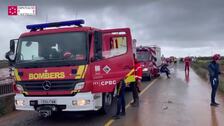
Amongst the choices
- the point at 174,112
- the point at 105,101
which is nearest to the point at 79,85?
the point at 105,101

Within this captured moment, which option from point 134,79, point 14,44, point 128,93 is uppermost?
point 14,44

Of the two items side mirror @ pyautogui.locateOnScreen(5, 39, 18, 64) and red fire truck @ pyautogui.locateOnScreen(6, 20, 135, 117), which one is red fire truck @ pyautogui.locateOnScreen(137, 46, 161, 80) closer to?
red fire truck @ pyautogui.locateOnScreen(6, 20, 135, 117)

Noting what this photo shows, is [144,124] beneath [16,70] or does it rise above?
beneath

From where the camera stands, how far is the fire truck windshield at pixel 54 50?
9750 millimetres

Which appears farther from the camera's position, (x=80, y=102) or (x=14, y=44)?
(x=14, y=44)

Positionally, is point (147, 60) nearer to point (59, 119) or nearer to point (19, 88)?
point (59, 119)

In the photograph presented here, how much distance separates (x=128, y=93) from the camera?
690 inches

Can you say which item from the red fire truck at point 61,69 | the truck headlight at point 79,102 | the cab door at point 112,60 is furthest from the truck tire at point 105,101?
the truck headlight at point 79,102

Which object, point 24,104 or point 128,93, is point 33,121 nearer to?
point 24,104

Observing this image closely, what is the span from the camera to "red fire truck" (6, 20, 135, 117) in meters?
9.62

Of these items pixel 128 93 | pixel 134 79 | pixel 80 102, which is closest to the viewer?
pixel 80 102

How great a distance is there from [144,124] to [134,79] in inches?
126

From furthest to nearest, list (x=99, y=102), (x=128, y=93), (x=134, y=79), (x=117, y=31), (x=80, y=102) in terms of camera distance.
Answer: (x=128, y=93) < (x=134, y=79) < (x=117, y=31) < (x=99, y=102) < (x=80, y=102)

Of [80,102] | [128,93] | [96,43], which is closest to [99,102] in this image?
[80,102]
